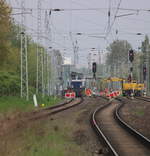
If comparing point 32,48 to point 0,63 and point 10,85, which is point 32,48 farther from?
point 0,63

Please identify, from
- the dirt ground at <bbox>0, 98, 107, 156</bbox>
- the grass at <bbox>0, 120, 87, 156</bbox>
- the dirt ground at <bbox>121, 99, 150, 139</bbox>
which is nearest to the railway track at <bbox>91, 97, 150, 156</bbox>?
the dirt ground at <bbox>0, 98, 107, 156</bbox>

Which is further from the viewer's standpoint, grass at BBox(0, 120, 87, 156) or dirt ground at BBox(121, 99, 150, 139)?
dirt ground at BBox(121, 99, 150, 139)

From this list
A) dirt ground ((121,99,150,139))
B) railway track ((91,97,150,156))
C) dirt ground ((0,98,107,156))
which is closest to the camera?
dirt ground ((0,98,107,156))

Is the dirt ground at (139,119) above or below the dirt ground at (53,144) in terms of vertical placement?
below

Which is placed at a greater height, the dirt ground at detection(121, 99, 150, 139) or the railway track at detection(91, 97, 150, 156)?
the railway track at detection(91, 97, 150, 156)

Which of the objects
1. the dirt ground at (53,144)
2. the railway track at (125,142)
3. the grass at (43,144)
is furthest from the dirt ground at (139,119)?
the grass at (43,144)

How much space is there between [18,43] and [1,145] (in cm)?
8051

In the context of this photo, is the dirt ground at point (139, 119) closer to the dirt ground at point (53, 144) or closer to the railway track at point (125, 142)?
the railway track at point (125, 142)

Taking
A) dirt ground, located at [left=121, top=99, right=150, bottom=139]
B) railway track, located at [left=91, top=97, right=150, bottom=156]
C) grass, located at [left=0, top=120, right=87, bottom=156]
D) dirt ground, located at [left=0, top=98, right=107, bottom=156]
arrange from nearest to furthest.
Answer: grass, located at [left=0, top=120, right=87, bottom=156], dirt ground, located at [left=0, top=98, right=107, bottom=156], railway track, located at [left=91, top=97, right=150, bottom=156], dirt ground, located at [left=121, top=99, right=150, bottom=139]

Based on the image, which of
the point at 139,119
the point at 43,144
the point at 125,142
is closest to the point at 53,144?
the point at 43,144

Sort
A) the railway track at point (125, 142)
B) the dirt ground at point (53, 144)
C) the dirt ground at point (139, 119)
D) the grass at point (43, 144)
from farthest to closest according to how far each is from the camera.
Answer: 1. the dirt ground at point (139, 119)
2. the railway track at point (125, 142)
3. the dirt ground at point (53, 144)
4. the grass at point (43, 144)

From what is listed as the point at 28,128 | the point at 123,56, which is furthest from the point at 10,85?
the point at 123,56

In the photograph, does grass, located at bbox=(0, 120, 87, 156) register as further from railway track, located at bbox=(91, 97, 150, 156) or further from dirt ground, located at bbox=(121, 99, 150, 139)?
dirt ground, located at bbox=(121, 99, 150, 139)

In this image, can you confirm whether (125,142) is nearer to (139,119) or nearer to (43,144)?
(43,144)
